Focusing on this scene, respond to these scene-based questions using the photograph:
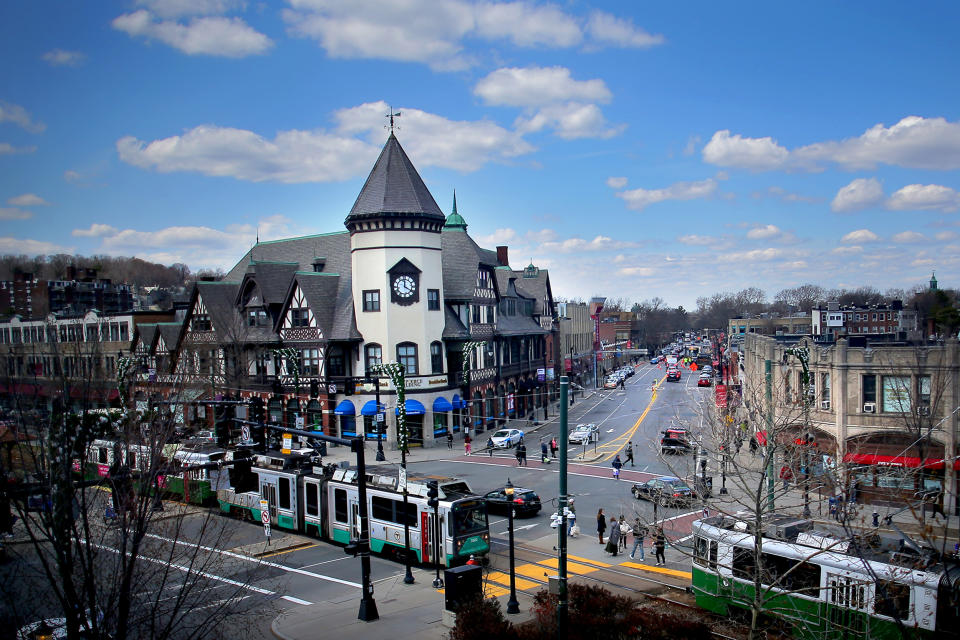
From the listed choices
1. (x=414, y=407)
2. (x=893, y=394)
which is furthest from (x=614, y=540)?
(x=414, y=407)

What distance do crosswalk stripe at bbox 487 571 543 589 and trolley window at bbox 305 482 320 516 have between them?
320 inches

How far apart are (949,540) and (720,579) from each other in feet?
44.3

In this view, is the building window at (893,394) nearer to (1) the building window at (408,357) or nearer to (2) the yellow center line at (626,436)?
(2) the yellow center line at (626,436)

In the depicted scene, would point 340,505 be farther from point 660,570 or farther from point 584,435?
point 584,435

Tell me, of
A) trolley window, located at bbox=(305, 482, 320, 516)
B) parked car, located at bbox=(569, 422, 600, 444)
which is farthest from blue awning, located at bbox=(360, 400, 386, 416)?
trolley window, located at bbox=(305, 482, 320, 516)

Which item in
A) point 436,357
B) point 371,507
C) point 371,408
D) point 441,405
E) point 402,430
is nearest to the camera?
point 371,507

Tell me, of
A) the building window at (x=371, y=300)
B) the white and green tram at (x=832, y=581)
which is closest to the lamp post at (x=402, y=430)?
the building window at (x=371, y=300)

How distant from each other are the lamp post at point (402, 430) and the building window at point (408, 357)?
124cm

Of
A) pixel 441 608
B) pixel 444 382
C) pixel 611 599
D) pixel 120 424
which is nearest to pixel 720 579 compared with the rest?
pixel 611 599

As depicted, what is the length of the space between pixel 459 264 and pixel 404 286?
8.16 m

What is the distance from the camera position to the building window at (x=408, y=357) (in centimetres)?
4969

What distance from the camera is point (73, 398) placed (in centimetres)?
1292

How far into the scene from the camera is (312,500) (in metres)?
27.8

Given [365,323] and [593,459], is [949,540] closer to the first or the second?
[593,459]
